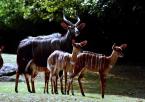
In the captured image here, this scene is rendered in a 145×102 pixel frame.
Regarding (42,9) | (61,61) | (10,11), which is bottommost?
(10,11)

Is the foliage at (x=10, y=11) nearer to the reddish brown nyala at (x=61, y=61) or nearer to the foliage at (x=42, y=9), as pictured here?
the foliage at (x=42, y=9)

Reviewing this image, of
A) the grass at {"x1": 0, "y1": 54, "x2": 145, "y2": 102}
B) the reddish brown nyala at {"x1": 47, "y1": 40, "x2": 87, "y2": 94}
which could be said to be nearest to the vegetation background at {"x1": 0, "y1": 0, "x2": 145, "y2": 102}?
the grass at {"x1": 0, "y1": 54, "x2": 145, "y2": 102}

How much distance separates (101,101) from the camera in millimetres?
12703

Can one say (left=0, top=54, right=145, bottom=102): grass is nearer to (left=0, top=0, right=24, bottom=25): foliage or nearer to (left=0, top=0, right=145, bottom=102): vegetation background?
(left=0, top=0, right=145, bottom=102): vegetation background

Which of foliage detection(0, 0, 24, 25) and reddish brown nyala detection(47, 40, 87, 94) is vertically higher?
reddish brown nyala detection(47, 40, 87, 94)

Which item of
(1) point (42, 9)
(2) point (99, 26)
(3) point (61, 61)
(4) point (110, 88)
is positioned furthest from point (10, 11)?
(3) point (61, 61)

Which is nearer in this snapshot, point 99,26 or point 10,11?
point 99,26

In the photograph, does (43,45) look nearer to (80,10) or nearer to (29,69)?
(29,69)

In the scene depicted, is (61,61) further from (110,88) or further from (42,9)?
(42,9)

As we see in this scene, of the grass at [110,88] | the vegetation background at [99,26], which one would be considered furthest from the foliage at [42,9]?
the grass at [110,88]

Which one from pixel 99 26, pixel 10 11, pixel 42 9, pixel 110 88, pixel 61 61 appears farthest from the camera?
pixel 10 11

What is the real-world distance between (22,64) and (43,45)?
3.03 ft

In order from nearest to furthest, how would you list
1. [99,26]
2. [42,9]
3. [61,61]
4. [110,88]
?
[61,61]
[110,88]
[42,9]
[99,26]

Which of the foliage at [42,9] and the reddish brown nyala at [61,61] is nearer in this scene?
the reddish brown nyala at [61,61]
